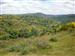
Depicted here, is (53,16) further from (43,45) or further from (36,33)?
(43,45)

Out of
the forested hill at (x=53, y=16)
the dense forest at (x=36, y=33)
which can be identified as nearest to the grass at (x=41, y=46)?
the dense forest at (x=36, y=33)

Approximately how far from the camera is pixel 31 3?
4961 millimetres

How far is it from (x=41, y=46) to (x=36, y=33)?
1.11 ft

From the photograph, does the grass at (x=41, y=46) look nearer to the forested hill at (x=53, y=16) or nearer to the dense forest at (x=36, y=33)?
the dense forest at (x=36, y=33)

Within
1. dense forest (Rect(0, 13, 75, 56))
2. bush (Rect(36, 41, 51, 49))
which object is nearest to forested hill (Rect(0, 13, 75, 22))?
dense forest (Rect(0, 13, 75, 56))

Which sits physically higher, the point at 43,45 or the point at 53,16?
the point at 53,16

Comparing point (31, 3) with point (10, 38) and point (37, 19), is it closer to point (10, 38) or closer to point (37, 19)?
point (37, 19)

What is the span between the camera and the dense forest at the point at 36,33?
4.56 meters

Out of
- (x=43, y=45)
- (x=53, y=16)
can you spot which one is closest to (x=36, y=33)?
(x=43, y=45)

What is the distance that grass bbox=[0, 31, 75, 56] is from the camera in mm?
4484

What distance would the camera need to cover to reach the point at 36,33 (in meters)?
4.78

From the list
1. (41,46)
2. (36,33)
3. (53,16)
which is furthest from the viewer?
(53,16)

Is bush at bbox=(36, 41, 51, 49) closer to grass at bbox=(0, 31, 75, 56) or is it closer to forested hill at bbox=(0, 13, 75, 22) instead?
grass at bbox=(0, 31, 75, 56)

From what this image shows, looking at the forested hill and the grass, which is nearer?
the grass
